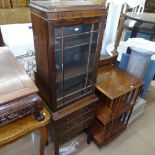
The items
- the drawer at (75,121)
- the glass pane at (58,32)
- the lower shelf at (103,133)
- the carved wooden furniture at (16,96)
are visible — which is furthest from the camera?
the lower shelf at (103,133)

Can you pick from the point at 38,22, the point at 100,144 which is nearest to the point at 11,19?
the point at 38,22

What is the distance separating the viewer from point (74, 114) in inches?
47.4

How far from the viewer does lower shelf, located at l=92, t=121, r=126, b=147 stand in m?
1.46

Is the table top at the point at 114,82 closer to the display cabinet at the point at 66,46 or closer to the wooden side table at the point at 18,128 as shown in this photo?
the display cabinet at the point at 66,46

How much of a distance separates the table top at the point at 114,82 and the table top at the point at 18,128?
54cm

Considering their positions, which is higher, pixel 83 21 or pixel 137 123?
pixel 83 21

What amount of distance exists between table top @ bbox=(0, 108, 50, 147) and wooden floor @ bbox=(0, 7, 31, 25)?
1.07 meters

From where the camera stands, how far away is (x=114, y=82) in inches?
52.8

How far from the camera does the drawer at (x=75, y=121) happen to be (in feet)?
3.96

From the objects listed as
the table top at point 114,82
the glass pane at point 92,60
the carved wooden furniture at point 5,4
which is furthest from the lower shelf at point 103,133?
the carved wooden furniture at point 5,4

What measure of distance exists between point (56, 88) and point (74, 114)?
11.2 inches

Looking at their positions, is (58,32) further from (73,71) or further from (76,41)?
(73,71)

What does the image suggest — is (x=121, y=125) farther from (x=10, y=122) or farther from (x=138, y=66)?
(x=10, y=122)

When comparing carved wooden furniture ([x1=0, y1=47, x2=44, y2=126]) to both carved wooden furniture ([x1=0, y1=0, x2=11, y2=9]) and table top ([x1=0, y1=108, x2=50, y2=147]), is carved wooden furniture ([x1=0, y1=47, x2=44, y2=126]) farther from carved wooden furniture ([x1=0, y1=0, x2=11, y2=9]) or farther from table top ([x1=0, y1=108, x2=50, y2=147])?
carved wooden furniture ([x1=0, y1=0, x2=11, y2=9])
